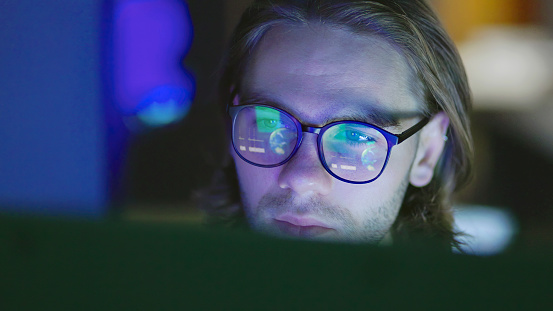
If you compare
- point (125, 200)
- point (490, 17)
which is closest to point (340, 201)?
point (125, 200)

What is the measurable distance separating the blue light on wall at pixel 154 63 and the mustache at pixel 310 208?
1092 mm

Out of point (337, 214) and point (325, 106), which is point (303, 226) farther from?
point (325, 106)

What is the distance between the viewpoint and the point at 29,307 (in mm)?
332

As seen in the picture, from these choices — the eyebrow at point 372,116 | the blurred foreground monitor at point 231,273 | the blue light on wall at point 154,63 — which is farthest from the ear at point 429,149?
the blue light on wall at point 154,63

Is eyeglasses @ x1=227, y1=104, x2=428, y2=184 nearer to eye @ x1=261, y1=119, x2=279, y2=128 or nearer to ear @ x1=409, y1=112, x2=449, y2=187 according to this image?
eye @ x1=261, y1=119, x2=279, y2=128

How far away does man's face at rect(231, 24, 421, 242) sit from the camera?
115cm

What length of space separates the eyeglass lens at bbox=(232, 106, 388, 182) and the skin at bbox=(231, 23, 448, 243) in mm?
32

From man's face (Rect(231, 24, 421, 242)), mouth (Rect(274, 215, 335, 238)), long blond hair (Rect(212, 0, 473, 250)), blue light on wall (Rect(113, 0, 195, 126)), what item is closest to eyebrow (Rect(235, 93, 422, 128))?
man's face (Rect(231, 24, 421, 242))

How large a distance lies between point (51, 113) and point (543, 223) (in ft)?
4.80

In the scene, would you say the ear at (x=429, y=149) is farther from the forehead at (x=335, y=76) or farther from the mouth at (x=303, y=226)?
the mouth at (x=303, y=226)

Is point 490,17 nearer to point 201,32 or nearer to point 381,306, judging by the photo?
point 201,32

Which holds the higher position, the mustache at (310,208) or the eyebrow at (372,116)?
the eyebrow at (372,116)

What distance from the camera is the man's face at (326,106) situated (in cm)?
115

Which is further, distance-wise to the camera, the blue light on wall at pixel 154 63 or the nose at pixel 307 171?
the blue light on wall at pixel 154 63
